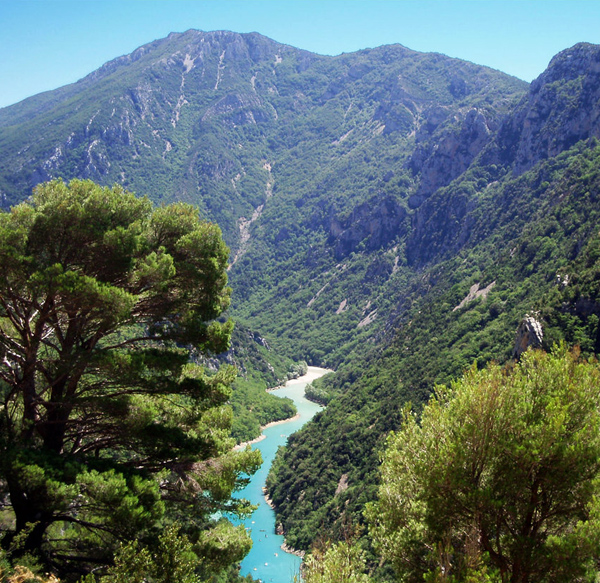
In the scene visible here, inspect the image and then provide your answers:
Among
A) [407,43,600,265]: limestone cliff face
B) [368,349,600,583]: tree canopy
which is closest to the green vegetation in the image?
[407,43,600,265]: limestone cliff face

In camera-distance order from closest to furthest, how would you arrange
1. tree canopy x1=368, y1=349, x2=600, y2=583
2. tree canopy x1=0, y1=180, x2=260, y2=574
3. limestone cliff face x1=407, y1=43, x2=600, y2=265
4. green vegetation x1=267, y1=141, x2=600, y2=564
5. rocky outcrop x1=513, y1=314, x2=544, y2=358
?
tree canopy x1=368, y1=349, x2=600, y2=583 → tree canopy x1=0, y1=180, x2=260, y2=574 → rocky outcrop x1=513, y1=314, x2=544, y2=358 → green vegetation x1=267, y1=141, x2=600, y2=564 → limestone cliff face x1=407, y1=43, x2=600, y2=265

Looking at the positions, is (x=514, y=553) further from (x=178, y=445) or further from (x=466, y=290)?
(x=466, y=290)

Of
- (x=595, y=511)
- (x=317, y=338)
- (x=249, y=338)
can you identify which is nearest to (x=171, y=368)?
(x=595, y=511)

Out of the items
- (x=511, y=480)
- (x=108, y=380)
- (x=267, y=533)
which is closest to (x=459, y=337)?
(x=267, y=533)

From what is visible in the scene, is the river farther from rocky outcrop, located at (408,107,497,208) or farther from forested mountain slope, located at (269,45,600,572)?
rocky outcrop, located at (408,107,497,208)

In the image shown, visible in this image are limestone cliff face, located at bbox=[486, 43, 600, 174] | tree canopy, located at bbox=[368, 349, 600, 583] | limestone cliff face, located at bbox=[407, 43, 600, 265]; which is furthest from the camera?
limestone cliff face, located at bbox=[407, 43, 600, 265]

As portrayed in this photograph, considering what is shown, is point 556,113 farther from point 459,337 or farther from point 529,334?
point 529,334
